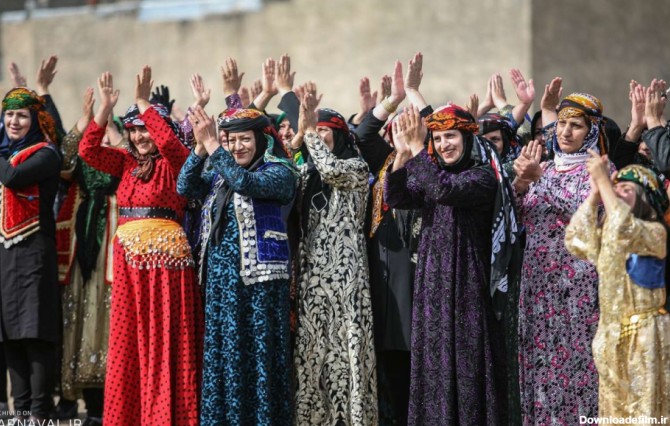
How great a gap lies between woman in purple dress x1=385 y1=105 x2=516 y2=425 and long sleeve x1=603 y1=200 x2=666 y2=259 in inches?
35.5

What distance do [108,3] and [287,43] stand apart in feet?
12.5

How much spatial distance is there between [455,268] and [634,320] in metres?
1.13

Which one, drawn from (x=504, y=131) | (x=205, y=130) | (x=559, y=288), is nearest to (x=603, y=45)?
(x=504, y=131)

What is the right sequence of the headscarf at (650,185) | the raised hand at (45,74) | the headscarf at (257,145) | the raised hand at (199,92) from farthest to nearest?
the raised hand at (45,74) < the raised hand at (199,92) < the headscarf at (257,145) < the headscarf at (650,185)

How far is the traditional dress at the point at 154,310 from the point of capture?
6840 mm

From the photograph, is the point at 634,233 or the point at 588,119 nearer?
the point at 634,233

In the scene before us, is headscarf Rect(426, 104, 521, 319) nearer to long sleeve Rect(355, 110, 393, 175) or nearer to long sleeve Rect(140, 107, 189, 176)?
long sleeve Rect(355, 110, 393, 175)

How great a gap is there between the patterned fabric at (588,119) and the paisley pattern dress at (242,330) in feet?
5.01

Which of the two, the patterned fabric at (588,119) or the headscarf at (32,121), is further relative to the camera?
the headscarf at (32,121)

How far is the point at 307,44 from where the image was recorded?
1616 centimetres

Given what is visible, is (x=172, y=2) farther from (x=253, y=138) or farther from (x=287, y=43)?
(x=253, y=138)

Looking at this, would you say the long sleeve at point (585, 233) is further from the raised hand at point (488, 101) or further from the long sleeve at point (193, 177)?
the raised hand at point (488, 101)

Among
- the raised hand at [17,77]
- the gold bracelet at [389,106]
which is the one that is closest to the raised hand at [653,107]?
the gold bracelet at [389,106]

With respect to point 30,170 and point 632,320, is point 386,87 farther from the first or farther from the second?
point 632,320
